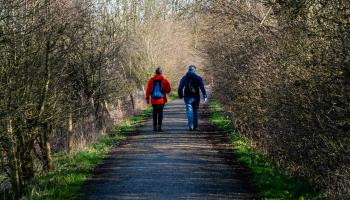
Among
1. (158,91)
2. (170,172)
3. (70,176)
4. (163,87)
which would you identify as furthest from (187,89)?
(70,176)

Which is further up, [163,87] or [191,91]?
[163,87]

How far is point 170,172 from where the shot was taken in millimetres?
9727

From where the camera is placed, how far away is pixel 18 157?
38.5 feet

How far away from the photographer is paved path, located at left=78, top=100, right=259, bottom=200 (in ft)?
27.1

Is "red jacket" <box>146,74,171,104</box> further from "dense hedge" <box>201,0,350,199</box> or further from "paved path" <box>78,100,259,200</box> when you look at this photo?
"dense hedge" <box>201,0,350,199</box>

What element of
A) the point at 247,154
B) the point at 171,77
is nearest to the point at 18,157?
the point at 247,154

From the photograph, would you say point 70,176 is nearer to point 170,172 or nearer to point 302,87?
point 170,172

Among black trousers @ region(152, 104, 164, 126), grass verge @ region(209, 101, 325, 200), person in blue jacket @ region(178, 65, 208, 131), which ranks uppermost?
person in blue jacket @ region(178, 65, 208, 131)

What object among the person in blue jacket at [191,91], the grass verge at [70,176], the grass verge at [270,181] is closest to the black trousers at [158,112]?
the person in blue jacket at [191,91]

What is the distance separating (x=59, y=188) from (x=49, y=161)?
173 inches

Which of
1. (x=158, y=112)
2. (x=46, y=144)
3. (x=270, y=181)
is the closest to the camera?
(x=270, y=181)

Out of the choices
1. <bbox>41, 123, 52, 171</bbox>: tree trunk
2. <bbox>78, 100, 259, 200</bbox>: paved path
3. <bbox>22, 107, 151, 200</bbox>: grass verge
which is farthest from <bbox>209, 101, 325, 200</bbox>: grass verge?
<bbox>41, 123, 52, 171</bbox>: tree trunk

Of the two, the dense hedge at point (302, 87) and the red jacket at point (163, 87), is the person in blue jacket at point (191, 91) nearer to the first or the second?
the red jacket at point (163, 87)

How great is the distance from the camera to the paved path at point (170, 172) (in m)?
8.27
